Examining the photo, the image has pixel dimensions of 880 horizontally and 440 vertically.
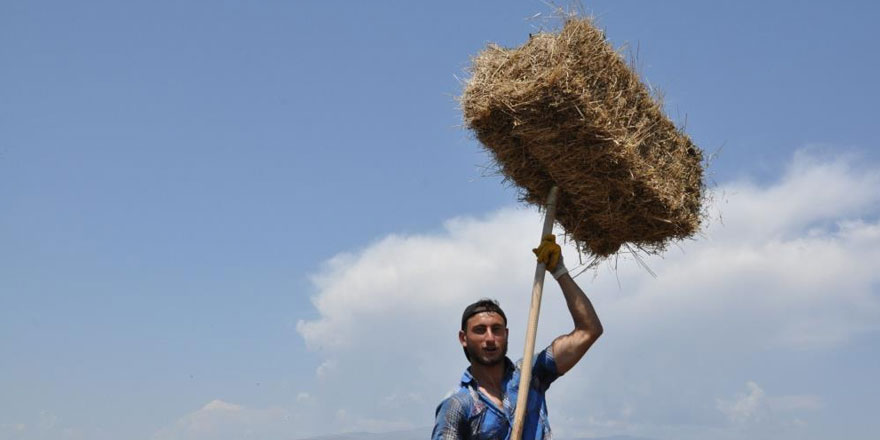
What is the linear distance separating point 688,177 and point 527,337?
1.65m

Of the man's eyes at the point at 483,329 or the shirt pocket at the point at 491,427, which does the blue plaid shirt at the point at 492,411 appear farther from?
the man's eyes at the point at 483,329

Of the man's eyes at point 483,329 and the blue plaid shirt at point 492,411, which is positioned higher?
the man's eyes at point 483,329

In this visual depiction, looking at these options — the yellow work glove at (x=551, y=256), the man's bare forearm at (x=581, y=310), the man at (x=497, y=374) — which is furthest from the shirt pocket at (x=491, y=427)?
the yellow work glove at (x=551, y=256)

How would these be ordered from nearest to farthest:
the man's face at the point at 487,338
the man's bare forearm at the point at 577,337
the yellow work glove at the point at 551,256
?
the man's face at the point at 487,338 < the man's bare forearm at the point at 577,337 < the yellow work glove at the point at 551,256

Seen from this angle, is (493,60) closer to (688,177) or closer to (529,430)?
(688,177)

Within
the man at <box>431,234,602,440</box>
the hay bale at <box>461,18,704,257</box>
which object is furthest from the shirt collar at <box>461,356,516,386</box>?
the hay bale at <box>461,18,704,257</box>

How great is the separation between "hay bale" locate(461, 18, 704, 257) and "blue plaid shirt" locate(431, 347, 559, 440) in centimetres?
111

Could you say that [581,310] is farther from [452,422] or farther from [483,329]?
[452,422]

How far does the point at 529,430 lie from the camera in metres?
4.42

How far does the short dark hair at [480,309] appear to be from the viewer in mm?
4570

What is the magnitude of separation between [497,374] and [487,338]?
23cm

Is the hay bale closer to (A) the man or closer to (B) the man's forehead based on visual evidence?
(A) the man

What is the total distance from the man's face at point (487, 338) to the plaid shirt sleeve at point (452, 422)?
0.95 ft

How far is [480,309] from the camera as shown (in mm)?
4570
